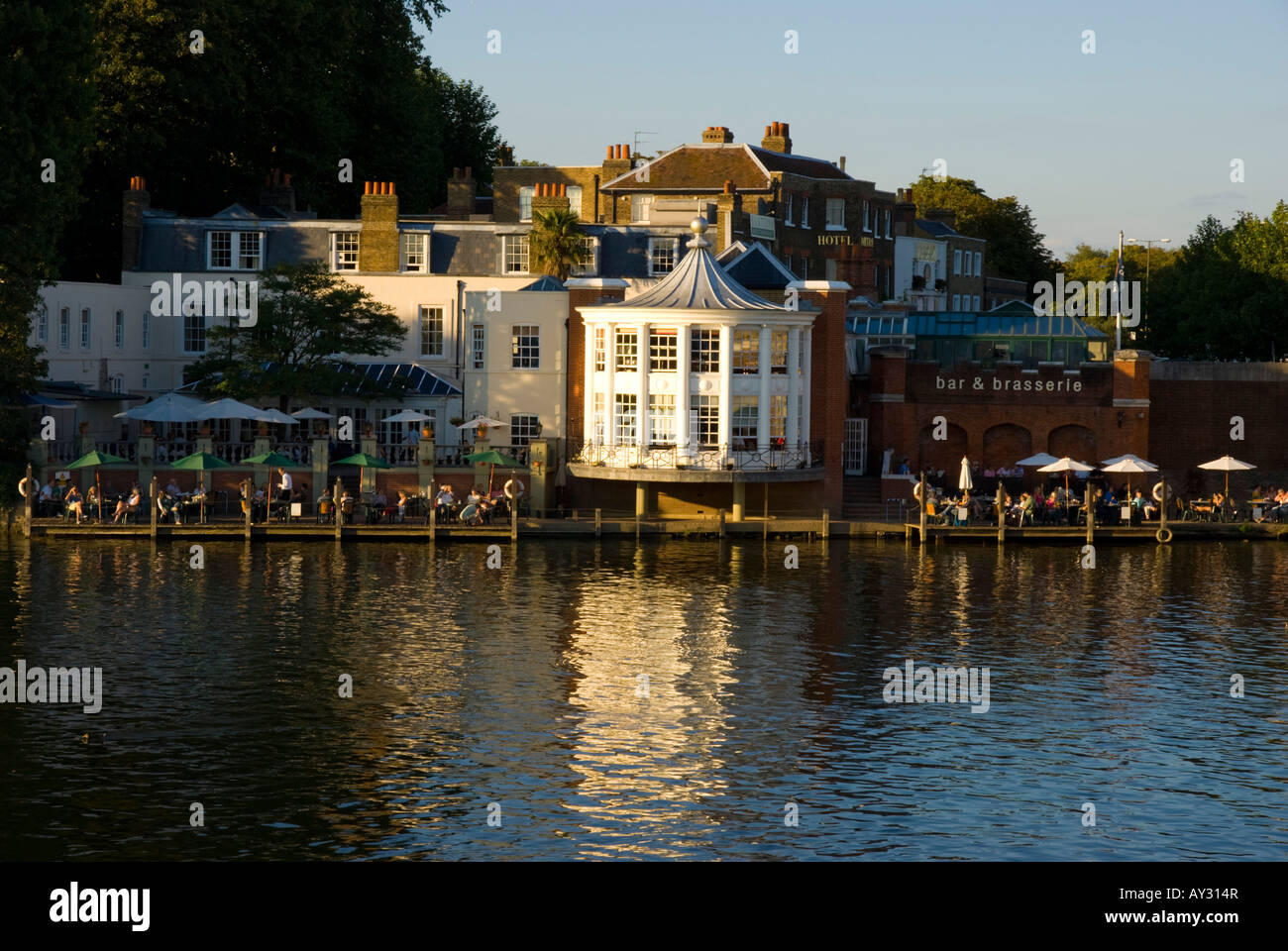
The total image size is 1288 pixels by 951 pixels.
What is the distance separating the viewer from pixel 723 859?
94.3ft

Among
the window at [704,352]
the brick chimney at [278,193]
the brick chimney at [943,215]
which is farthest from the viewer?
the brick chimney at [943,215]

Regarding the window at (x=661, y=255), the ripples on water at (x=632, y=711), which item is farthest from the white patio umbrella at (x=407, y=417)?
the window at (x=661, y=255)

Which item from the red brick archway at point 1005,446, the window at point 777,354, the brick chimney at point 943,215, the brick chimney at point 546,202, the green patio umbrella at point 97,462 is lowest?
the green patio umbrella at point 97,462

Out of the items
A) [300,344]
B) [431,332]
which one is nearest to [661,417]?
[431,332]

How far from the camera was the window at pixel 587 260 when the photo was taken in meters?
80.4

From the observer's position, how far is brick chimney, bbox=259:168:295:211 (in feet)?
296

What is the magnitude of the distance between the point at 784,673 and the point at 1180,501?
120 ft

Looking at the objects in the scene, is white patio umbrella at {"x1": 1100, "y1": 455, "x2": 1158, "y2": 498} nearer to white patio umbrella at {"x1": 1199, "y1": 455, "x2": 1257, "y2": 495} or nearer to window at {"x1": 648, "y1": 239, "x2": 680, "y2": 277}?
white patio umbrella at {"x1": 1199, "y1": 455, "x2": 1257, "y2": 495}

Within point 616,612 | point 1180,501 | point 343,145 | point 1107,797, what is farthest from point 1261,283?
point 1107,797

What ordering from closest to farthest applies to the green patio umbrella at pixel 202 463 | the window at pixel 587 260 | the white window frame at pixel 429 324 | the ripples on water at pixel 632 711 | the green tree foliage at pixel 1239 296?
the ripples on water at pixel 632 711
the green patio umbrella at pixel 202 463
the white window frame at pixel 429 324
the window at pixel 587 260
the green tree foliage at pixel 1239 296

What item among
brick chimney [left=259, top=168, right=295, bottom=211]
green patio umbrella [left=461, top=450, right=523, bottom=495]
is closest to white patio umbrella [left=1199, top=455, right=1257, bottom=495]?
green patio umbrella [left=461, top=450, right=523, bottom=495]

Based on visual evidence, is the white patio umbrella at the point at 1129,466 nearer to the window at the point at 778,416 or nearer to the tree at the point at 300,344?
the window at the point at 778,416

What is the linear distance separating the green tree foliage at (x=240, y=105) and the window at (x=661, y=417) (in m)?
31.1

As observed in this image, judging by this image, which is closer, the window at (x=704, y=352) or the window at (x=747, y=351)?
the window at (x=704, y=352)
